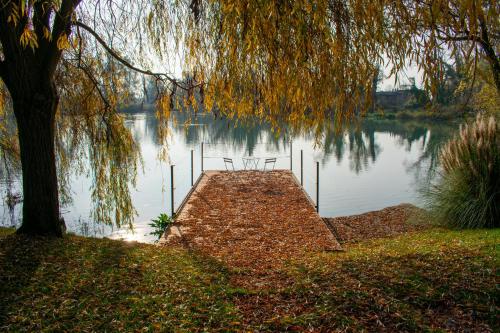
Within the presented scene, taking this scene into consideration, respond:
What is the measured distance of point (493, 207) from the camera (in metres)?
6.66

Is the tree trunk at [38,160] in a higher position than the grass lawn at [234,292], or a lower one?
higher

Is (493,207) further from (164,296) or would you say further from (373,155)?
(373,155)

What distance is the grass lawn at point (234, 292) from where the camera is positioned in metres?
2.95

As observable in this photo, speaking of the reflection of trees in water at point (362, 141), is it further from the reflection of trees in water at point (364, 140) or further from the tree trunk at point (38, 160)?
the tree trunk at point (38, 160)

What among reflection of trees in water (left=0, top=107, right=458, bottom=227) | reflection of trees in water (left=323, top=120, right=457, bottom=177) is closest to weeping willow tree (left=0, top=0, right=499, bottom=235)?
reflection of trees in water (left=0, top=107, right=458, bottom=227)

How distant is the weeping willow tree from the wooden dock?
146cm

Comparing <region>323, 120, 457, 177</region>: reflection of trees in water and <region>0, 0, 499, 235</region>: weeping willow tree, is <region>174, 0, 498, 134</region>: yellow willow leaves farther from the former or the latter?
<region>323, 120, 457, 177</region>: reflection of trees in water

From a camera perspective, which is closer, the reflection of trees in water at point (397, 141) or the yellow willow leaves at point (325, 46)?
the yellow willow leaves at point (325, 46)

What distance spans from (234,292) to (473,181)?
5038 millimetres

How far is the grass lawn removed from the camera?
2953mm

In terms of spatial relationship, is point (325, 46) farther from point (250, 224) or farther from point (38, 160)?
point (250, 224)

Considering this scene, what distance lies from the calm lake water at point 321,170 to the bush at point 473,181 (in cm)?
221

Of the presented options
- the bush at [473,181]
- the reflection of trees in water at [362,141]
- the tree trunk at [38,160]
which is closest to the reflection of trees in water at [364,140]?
the reflection of trees in water at [362,141]

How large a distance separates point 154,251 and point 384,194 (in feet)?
37.6
